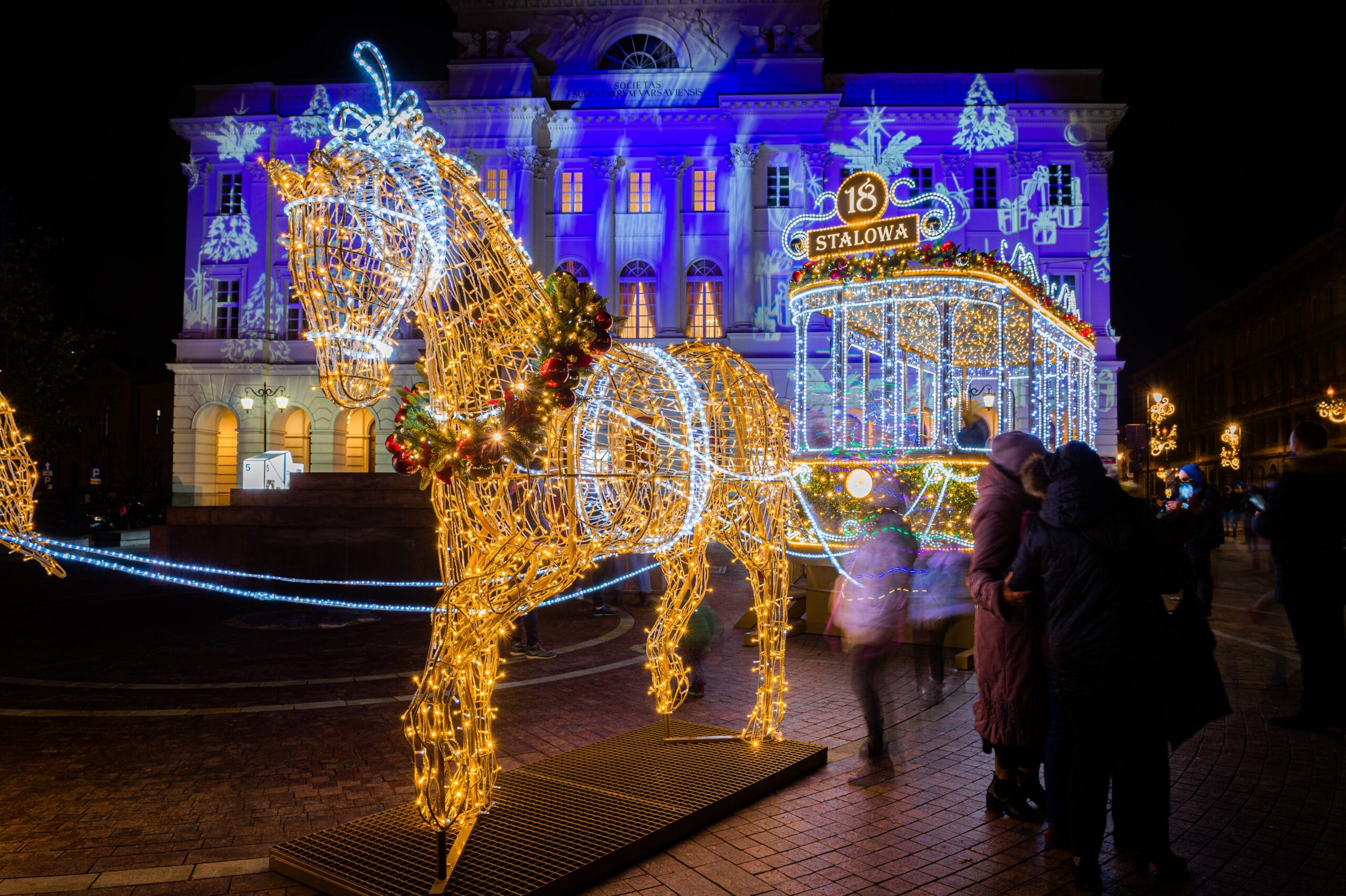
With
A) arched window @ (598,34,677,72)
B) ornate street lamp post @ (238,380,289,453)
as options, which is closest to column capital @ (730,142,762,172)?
arched window @ (598,34,677,72)

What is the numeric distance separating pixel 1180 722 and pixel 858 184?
377 inches

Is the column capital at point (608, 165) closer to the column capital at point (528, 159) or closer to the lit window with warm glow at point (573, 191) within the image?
the lit window with warm glow at point (573, 191)

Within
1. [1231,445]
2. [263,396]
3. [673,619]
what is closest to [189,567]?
→ [673,619]

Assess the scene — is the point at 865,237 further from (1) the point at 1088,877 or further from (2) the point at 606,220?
(2) the point at 606,220

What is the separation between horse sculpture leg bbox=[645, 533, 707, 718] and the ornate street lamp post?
29559 mm

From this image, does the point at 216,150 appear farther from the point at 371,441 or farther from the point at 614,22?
the point at 614,22

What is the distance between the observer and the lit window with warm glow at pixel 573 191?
109ft

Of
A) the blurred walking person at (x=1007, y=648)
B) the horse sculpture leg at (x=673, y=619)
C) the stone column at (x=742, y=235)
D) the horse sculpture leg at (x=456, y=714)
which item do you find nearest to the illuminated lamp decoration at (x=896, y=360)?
the horse sculpture leg at (x=673, y=619)

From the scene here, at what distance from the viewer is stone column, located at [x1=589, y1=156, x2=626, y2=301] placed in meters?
32.5

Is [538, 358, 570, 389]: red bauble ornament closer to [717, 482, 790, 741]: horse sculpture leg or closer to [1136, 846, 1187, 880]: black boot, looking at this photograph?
[717, 482, 790, 741]: horse sculpture leg

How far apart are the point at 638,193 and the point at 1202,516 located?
26370mm

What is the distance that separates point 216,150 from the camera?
34.0 meters

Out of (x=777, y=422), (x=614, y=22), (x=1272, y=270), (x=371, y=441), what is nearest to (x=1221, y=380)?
(x=1272, y=270)

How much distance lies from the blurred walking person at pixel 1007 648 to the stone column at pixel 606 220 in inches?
1118
